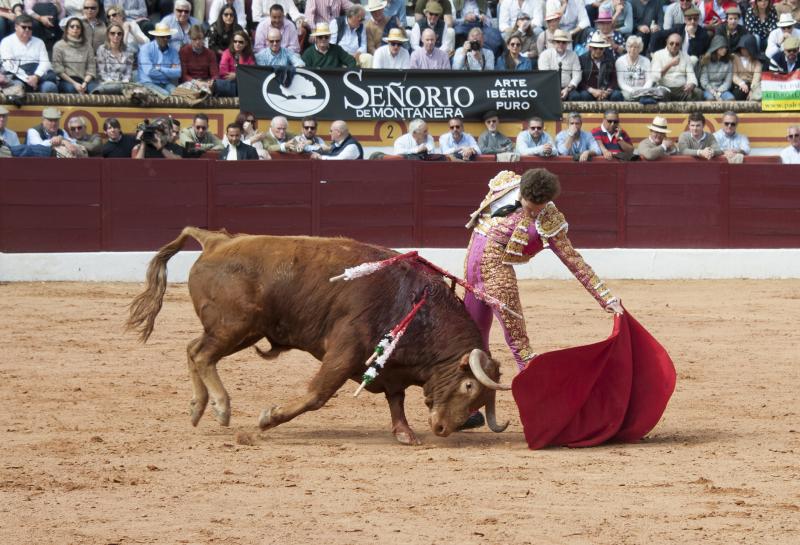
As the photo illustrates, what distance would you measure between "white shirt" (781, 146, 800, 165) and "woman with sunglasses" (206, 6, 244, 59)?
5.18m

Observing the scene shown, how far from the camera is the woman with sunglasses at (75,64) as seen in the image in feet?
38.3

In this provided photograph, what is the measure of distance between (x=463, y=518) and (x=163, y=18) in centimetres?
881

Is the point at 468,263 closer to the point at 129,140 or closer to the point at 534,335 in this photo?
the point at 534,335

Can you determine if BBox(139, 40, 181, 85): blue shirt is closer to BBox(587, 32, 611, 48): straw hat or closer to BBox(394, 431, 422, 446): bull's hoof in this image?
BBox(587, 32, 611, 48): straw hat

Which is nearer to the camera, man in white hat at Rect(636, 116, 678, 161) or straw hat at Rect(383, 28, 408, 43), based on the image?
straw hat at Rect(383, 28, 408, 43)

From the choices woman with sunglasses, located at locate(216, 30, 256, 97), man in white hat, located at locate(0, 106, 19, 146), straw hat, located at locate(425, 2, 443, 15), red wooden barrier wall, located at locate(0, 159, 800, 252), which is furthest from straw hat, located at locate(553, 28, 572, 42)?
man in white hat, located at locate(0, 106, 19, 146)

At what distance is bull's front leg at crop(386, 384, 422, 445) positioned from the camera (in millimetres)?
5922

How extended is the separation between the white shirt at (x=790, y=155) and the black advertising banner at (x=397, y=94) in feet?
7.02

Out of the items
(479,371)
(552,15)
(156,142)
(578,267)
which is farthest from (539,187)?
(552,15)

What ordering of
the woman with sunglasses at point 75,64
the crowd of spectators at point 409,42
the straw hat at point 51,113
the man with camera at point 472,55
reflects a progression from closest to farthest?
the straw hat at point 51,113, the woman with sunglasses at point 75,64, the crowd of spectators at point 409,42, the man with camera at point 472,55

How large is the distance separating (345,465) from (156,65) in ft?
24.1

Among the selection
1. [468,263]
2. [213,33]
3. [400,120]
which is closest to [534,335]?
[468,263]

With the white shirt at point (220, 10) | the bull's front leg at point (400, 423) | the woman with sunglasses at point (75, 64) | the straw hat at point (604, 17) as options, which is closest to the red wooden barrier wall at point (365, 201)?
the woman with sunglasses at point (75, 64)

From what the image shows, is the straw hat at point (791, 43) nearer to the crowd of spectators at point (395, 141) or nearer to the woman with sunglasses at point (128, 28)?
the crowd of spectators at point (395, 141)
